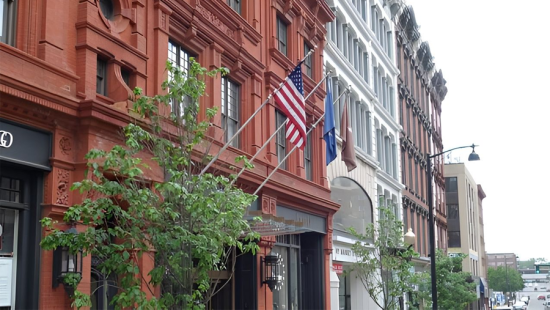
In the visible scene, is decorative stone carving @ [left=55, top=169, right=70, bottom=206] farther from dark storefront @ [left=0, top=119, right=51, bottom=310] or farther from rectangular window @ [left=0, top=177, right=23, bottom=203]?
rectangular window @ [left=0, top=177, right=23, bottom=203]

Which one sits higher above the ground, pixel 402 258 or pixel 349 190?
pixel 349 190

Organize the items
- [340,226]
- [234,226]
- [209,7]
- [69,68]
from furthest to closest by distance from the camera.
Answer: [340,226]
[209,7]
[69,68]
[234,226]

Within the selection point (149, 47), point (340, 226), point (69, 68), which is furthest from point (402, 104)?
point (69, 68)

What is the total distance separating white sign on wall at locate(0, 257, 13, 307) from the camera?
523 inches

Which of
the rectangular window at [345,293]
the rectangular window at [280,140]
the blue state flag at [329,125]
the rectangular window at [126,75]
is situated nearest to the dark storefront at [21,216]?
the rectangular window at [126,75]

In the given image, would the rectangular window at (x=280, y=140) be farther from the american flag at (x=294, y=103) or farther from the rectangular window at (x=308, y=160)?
the american flag at (x=294, y=103)

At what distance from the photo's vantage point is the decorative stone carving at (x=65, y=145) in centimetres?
1441

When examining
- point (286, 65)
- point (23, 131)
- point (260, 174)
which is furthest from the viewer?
point (286, 65)

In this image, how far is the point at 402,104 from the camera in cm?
5134

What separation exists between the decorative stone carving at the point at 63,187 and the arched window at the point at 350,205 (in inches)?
737

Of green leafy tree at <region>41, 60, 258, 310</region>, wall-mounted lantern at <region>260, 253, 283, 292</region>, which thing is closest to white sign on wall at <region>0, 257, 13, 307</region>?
green leafy tree at <region>41, 60, 258, 310</region>

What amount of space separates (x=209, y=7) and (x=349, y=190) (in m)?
15.8

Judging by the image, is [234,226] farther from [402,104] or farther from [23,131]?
[402,104]

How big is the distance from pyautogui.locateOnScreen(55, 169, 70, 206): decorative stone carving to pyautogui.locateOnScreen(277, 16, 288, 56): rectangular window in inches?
544
